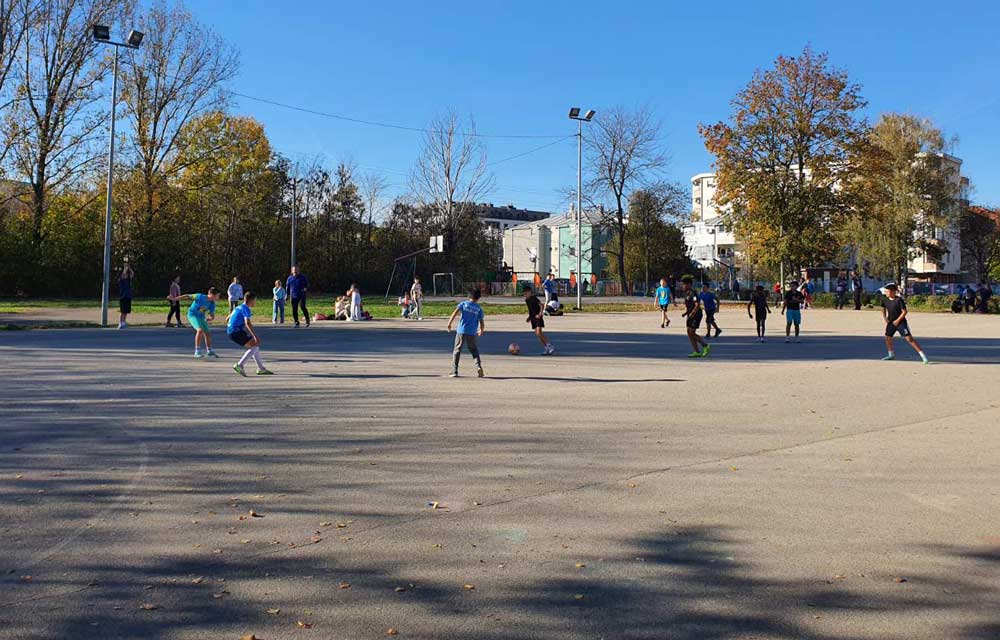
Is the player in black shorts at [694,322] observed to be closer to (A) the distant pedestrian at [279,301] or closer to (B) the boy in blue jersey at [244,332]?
(B) the boy in blue jersey at [244,332]

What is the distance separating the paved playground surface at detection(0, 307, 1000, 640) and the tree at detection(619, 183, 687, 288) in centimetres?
6346

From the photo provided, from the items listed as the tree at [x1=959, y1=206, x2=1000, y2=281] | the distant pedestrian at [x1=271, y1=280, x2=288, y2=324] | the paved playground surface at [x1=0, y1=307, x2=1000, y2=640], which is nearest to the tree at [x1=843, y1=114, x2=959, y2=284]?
the tree at [x1=959, y1=206, x2=1000, y2=281]

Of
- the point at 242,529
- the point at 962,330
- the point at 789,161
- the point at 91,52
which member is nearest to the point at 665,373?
the point at 242,529

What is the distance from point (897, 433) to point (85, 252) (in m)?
50.0

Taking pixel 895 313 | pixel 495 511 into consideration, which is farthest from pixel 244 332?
pixel 895 313

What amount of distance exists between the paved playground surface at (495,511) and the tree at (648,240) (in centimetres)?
6346

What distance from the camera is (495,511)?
5953mm

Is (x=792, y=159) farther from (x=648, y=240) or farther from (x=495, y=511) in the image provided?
(x=495, y=511)

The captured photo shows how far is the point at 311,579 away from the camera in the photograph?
15.0 ft

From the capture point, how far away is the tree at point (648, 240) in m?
75.6

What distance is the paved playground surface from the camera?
13.6ft

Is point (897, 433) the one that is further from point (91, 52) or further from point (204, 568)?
point (91, 52)

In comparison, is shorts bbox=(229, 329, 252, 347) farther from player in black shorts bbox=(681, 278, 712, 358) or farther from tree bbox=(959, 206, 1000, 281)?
tree bbox=(959, 206, 1000, 281)

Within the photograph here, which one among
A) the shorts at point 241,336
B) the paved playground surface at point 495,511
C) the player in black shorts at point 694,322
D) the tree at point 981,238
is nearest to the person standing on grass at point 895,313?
the player in black shorts at point 694,322
